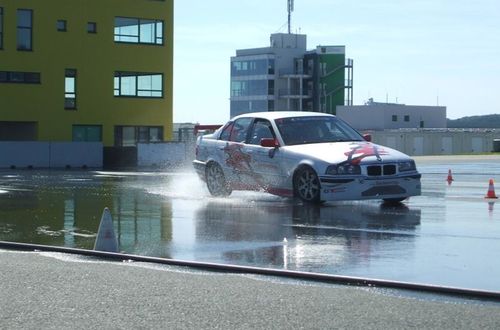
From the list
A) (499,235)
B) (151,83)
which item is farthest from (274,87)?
(499,235)

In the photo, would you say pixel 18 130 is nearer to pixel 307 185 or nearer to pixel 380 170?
pixel 307 185

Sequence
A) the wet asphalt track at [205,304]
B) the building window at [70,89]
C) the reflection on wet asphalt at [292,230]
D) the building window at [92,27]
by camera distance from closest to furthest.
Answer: the wet asphalt track at [205,304]
the reflection on wet asphalt at [292,230]
the building window at [70,89]
the building window at [92,27]

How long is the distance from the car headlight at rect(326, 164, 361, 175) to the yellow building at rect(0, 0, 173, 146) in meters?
31.7

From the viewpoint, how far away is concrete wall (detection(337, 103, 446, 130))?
110812 millimetres

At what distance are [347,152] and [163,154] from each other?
28834 mm

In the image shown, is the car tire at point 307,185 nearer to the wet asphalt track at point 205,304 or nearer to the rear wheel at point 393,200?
the rear wheel at point 393,200

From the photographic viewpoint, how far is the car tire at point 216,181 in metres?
17.6

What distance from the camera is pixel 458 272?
8375 mm

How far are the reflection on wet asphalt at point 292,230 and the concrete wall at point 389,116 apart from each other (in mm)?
92680

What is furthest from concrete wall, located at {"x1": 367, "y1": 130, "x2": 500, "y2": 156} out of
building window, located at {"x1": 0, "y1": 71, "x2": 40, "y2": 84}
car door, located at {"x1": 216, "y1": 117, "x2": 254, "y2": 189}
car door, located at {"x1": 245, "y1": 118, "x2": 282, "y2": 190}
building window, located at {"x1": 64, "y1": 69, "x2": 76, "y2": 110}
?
car door, located at {"x1": 245, "y1": 118, "x2": 282, "y2": 190}

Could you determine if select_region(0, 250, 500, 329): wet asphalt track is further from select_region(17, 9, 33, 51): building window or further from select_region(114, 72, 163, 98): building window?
select_region(114, 72, 163, 98): building window

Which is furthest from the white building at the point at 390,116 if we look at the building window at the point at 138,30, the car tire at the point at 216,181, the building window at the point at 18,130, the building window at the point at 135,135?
the car tire at the point at 216,181

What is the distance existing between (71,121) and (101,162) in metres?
5.27

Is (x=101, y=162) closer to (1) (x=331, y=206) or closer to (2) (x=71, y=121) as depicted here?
(2) (x=71, y=121)
